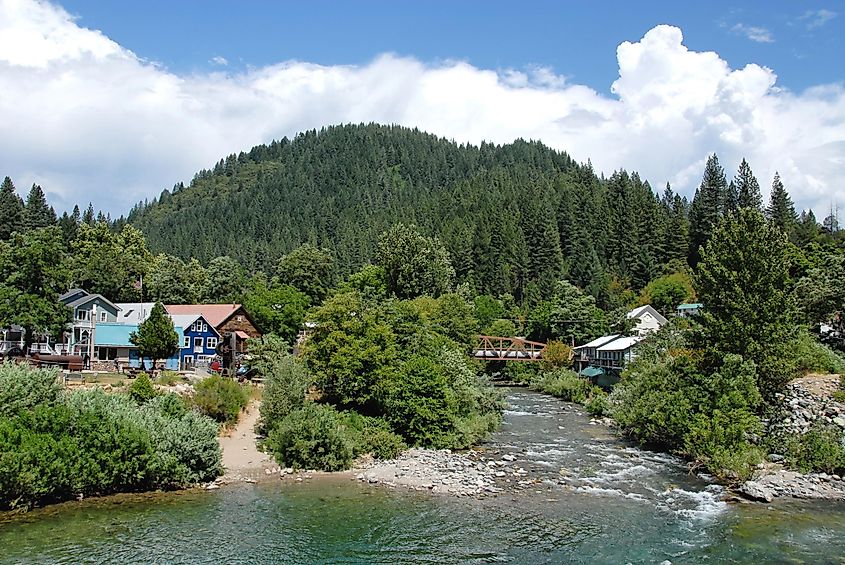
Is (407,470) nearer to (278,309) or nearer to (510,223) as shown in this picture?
(278,309)

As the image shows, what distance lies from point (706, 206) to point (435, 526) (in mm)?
88111

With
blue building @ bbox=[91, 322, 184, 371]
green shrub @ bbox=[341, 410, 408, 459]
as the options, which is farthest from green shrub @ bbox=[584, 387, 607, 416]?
blue building @ bbox=[91, 322, 184, 371]

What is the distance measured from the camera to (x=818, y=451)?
30.5 metres

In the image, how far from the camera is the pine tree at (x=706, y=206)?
320ft

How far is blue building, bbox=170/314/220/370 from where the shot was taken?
5884cm

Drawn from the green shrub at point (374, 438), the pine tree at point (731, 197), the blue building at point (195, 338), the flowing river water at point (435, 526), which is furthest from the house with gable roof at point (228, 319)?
the pine tree at point (731, 197)

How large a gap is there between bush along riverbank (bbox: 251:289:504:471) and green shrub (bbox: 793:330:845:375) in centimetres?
1867

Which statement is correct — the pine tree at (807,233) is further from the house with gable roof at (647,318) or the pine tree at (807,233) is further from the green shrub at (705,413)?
the green shrub at (705,413)

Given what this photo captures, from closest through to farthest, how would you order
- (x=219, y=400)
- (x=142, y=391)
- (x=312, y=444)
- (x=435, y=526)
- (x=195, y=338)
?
(x=435, y=526) → (x=312, y=444) → (x=142, y=391) → (x=219, y=400) → (x=195, y=338)

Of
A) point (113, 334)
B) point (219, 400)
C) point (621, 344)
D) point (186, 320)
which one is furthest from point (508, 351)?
point (219, 400)

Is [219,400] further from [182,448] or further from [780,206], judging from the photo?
[780,206]

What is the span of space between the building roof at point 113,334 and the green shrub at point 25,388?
102ft

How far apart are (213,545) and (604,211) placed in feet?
357

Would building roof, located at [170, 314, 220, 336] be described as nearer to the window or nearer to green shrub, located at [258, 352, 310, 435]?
the window
